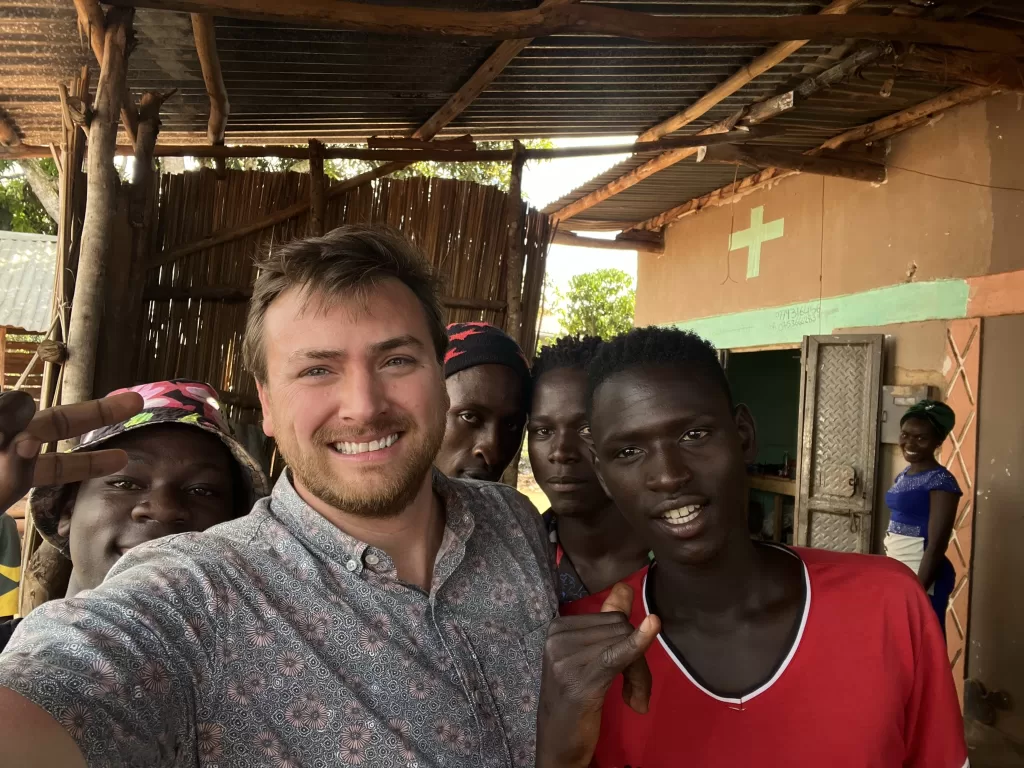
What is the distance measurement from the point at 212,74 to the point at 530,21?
187 cm

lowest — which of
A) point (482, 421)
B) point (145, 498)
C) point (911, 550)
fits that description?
point (911, 550)

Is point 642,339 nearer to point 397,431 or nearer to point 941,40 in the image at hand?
point 397,431

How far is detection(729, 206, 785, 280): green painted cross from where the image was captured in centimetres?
782

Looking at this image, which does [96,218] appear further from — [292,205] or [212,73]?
[292,205]

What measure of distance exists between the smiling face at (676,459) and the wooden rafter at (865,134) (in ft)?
15.1

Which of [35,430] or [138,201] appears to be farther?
[138,201]

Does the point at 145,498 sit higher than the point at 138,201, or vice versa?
the point at 138,201

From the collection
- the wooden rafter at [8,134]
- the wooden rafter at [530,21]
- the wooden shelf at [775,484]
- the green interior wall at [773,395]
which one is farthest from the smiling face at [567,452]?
the green interior wall at [773,395]

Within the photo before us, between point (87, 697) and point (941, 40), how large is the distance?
15.5 feet

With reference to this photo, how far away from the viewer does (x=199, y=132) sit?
18.5ft

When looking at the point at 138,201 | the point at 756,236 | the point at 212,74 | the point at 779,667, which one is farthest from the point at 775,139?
the point at 779,667

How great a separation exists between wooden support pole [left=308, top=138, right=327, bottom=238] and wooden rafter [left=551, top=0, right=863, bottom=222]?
5.46 ft

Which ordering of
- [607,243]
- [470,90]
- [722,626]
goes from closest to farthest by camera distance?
[722,626]
[470,90]
[607,243]

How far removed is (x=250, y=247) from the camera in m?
4.93
